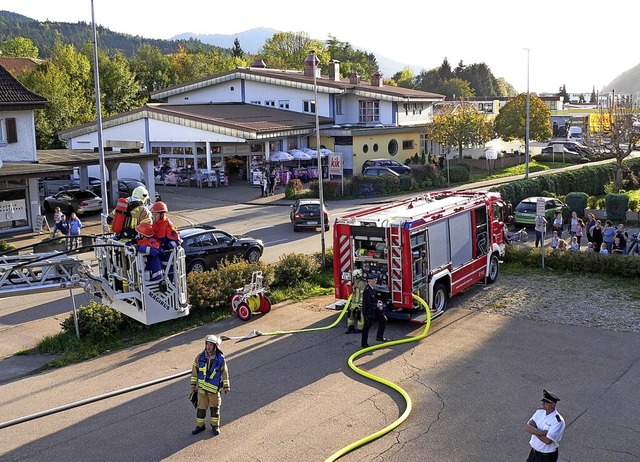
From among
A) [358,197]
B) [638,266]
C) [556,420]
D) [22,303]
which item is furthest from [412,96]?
[556,420]

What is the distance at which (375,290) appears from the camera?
54.4 ft

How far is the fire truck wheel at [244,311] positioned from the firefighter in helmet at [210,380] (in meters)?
6.42

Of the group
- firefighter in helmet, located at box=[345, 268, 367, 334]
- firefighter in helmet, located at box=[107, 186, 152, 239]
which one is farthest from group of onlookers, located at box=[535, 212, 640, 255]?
firefighter in helmet, located at box=[107, 186, 152, 239]

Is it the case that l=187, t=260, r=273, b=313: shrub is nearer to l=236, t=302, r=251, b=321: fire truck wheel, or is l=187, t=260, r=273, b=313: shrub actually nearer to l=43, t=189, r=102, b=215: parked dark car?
l=236, t=302, r=251, b=321: fire truck wheel

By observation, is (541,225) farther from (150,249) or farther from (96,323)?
(150,249)

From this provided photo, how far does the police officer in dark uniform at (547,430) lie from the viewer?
8.63 m

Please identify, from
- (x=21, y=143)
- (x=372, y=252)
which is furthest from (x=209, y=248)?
(x=21, y=143)

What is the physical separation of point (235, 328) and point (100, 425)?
18.5 feet

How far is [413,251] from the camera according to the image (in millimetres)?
16328

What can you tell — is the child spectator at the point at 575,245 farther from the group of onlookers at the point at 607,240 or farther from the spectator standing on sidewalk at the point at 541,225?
the spectator standing on sidewalk at the point at 541,225

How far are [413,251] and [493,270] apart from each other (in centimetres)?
525

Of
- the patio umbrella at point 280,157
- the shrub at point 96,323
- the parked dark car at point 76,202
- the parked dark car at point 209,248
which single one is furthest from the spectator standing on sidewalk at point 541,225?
the patio umbrella at point 280,157

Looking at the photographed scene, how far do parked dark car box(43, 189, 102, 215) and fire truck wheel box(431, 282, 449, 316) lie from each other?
74.1ft

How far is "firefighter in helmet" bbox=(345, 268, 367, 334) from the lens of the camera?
15938 millimetres
